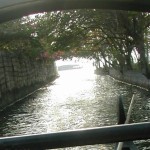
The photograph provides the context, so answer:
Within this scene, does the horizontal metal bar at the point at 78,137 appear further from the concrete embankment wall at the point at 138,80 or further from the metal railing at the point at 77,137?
the concrete embankment wall at the point at 138,80

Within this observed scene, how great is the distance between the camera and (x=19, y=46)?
39375 mm

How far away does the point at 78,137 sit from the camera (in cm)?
214

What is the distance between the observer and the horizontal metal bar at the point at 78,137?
211 centimetres

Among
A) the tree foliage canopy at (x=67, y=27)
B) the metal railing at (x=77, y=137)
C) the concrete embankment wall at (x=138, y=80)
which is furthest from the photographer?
the concrete embankment wall at (x=138, y=80)

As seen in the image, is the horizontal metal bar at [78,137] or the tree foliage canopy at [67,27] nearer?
the horizontal metal bar at [78,137]

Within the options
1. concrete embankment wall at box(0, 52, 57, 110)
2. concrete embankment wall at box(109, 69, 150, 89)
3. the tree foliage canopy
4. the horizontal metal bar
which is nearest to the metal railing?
the horizontal metal bar

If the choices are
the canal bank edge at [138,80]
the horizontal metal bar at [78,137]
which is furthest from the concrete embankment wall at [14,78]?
the horizontal metal bar at [78,137]

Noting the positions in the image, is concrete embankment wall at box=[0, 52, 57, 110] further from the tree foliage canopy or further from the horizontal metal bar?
the horizontal metal bar

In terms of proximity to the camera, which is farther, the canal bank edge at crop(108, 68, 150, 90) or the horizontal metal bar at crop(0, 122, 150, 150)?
the canal bank edge at crop(108, 68, 150, 90)

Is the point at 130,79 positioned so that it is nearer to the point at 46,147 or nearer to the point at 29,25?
the point at 29,25

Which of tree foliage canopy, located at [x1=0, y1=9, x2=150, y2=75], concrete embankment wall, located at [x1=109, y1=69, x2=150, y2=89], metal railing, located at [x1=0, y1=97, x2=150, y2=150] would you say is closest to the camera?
metal railing, located at [x1=0, y1=97, x2=150, y2=150]

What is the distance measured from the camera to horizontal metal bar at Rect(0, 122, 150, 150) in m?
2.11

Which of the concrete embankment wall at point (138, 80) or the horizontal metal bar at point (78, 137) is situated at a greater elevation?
the horizontal metal bar at point (78, 137)

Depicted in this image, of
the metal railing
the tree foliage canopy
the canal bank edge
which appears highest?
the tree foliage canopy
